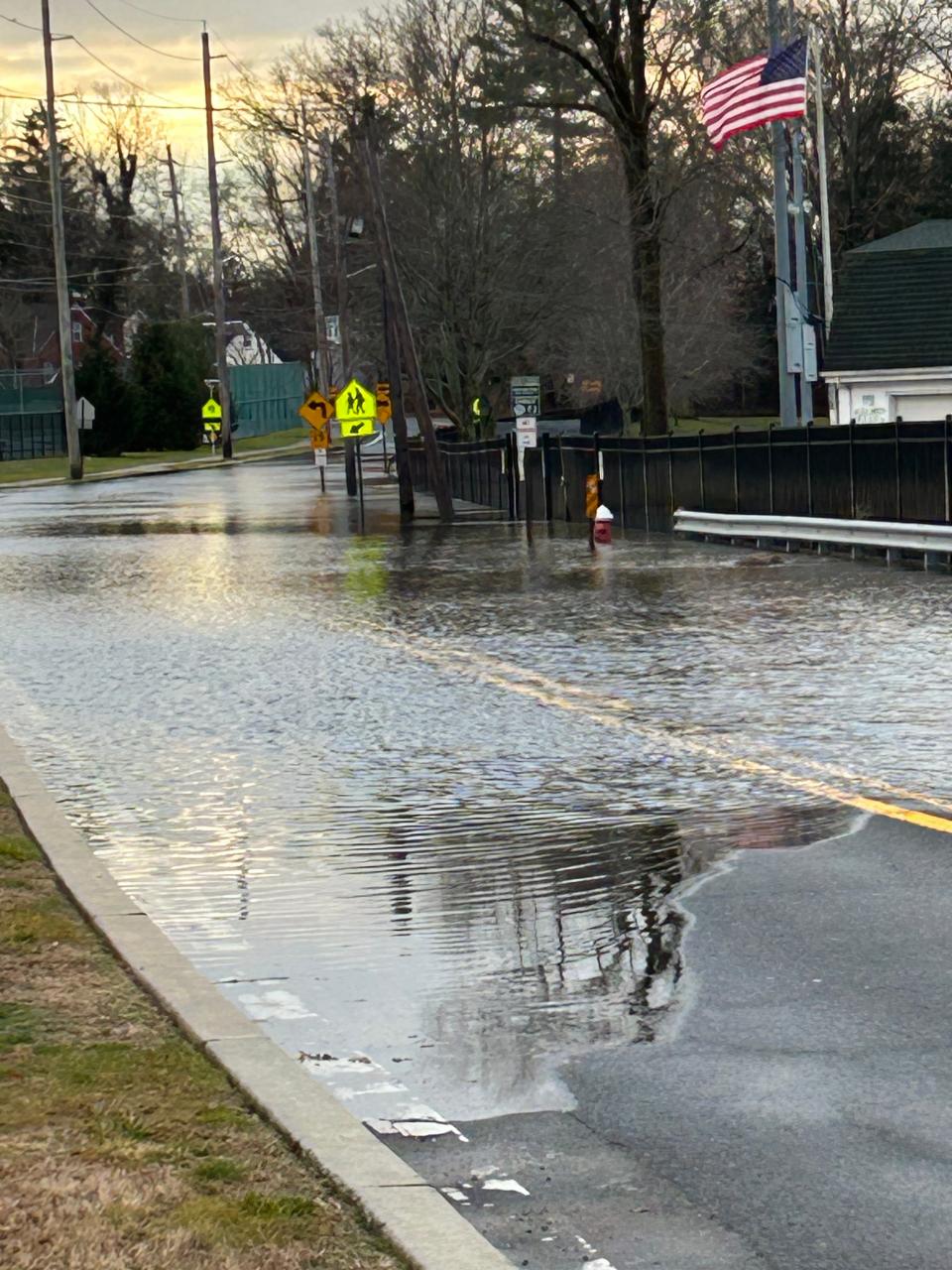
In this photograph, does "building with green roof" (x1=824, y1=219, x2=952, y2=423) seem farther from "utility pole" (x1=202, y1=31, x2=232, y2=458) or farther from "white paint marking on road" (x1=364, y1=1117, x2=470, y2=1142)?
"white paint marking on road" (x1=364, y1=1117, x2=470, y2=1142)

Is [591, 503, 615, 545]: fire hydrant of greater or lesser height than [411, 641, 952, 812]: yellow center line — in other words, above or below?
above

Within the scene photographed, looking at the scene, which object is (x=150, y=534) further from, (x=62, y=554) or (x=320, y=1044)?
(x=320, y=1044)

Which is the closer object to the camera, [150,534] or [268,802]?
[268,802]

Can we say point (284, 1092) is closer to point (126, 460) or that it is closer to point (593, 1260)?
point (593, 1260)

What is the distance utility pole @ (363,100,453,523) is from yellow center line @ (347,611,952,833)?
21.1 m

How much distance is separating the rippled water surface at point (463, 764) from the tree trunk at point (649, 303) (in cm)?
2242

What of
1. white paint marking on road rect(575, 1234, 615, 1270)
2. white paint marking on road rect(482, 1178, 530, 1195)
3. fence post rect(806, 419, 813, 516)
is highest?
fence post rect(806, 419, 813, 516)

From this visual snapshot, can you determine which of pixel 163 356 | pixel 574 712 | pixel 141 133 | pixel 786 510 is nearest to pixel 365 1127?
pixel 574 712

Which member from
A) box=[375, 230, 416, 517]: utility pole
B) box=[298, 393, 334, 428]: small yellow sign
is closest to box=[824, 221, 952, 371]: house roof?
box=[375, 230, 416, 517]: utility pole

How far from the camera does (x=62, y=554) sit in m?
31.9

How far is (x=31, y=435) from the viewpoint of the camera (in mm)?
95250

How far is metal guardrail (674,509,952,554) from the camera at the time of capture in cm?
2436

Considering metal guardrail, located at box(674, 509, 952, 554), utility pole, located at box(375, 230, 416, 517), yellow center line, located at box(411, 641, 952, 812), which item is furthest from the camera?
utility pole, located at box(375, 230, 416, 517)

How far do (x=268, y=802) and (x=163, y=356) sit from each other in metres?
88.7
